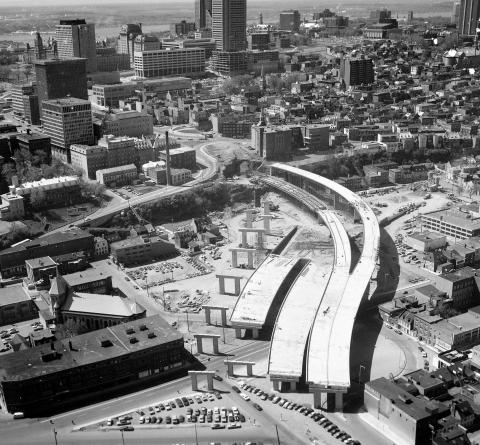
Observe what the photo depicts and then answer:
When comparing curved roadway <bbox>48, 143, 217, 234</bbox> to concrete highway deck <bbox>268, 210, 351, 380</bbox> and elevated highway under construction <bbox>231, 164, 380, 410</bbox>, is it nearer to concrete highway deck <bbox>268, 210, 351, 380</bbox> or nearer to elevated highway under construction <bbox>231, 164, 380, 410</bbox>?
elevated highway under construction <bbox>231, 164, 380, 410</bbox>

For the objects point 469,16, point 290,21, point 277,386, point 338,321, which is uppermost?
point 469,16

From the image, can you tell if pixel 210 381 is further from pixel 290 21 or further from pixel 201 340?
pixel 290 21

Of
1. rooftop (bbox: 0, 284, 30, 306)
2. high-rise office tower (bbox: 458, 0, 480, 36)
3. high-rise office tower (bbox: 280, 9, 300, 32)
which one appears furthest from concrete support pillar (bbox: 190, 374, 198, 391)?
high-rise office tower (bbox: 280, 9, 300, 32)

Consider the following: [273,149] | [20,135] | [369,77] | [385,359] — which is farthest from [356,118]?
[385,359]

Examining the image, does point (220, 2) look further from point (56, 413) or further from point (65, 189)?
point (56, 413)

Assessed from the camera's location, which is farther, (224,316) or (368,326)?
(224,316)

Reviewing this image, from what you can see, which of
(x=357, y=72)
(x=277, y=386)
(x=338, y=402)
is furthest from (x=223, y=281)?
(x=357, y=72)
